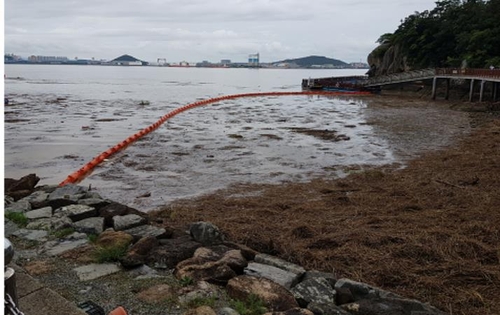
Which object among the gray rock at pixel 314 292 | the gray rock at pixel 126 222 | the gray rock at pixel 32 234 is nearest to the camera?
the gray rock at pixel 314 292

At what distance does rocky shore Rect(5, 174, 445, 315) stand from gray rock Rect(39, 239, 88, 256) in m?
0.01

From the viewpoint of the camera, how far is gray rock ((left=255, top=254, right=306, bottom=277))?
18.2ft

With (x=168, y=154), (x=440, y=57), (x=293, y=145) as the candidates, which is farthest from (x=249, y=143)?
(x=440, y=57)

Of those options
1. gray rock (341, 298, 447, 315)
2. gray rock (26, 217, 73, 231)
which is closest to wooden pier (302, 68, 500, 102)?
gray rock (341, 298, 447, 315)

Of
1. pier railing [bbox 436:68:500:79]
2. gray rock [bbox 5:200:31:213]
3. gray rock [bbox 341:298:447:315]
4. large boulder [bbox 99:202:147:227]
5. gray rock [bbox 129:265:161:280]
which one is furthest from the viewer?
pier railing [bbox 436:68:500:79]

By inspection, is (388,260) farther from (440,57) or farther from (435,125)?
(440,57)

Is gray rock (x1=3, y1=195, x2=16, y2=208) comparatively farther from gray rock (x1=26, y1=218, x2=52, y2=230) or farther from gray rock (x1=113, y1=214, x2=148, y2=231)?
gray rock (x1=113, y1=214, x2=148, y2=231)

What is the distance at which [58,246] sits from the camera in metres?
5.72

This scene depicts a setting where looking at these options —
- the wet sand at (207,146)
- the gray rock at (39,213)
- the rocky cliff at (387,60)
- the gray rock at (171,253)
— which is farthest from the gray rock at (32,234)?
the rocky cliff at (387,60)

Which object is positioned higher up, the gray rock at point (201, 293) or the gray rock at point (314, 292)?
the gray rock at point (201, 293)

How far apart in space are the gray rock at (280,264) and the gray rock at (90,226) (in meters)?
2.42

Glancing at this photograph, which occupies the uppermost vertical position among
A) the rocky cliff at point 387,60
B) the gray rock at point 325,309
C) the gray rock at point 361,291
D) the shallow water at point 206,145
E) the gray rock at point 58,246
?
the rocky cliff at point 387,60

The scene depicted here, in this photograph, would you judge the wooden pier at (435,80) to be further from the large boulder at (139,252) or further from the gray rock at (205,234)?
the large boulder at (139,252)

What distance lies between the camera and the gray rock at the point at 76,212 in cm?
706
